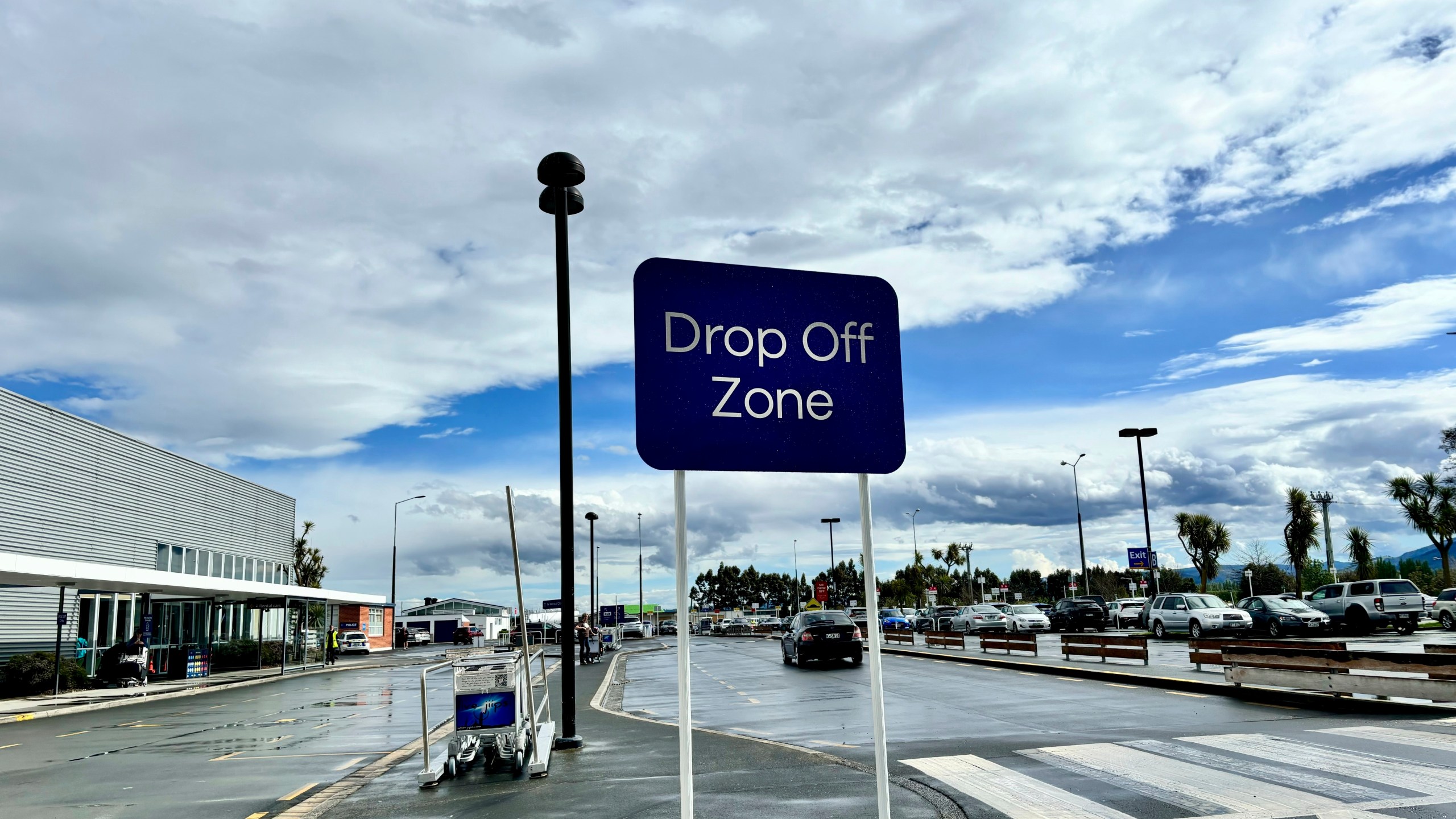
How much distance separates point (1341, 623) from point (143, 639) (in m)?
38.1

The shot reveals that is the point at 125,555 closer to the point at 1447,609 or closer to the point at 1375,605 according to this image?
the point at 1375,605

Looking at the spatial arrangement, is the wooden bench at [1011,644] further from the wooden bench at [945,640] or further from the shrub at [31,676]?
the shrub at [31,676]

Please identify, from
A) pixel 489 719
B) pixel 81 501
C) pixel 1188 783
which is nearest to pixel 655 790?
pixel 489 719

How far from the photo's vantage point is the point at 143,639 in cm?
2891

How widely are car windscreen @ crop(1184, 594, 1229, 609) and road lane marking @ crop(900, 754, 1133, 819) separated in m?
24.8

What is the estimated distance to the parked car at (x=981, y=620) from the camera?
145 ft

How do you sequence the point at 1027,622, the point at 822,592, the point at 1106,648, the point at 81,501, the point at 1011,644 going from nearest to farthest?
the point at 1106,648, the point at 1011,644, the point at 81,501, the point at 1027,622, the point at 822,592

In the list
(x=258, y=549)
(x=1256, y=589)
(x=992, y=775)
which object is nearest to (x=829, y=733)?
(x=992, y=775)

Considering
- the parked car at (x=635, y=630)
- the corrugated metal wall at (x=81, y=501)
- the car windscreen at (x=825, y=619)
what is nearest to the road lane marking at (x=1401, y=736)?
the car windscreen at (x=825, y=619)

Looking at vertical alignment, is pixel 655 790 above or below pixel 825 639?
above

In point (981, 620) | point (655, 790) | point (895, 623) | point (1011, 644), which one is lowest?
point (895, 623)

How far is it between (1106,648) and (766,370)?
20.8 m

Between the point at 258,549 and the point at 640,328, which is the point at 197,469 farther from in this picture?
the point at 640,328

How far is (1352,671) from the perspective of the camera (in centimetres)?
1413
